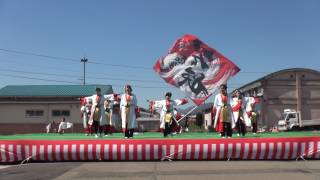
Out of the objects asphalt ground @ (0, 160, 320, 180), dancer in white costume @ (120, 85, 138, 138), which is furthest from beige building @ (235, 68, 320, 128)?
asphalt ground @ (0, 160, 320, 180)

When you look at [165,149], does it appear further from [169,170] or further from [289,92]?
[289,92]

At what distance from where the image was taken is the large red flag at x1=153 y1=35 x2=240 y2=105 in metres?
17.0

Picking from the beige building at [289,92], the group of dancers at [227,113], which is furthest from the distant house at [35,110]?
the group of dancers at [227,113]

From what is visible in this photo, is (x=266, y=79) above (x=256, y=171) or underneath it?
above

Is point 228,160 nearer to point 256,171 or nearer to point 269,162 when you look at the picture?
point 269,162

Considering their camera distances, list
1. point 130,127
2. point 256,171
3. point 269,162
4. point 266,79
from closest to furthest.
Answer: point 256,171 < point 269,162 < point 130,127 < point 266,79

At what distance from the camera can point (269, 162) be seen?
493 inches

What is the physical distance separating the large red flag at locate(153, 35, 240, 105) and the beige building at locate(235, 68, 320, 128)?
1430 inches

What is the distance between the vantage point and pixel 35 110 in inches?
1988

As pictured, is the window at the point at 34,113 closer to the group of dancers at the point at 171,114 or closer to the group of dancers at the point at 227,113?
the group of dancers at the point at 171,114

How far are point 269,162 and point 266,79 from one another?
43.3 metres

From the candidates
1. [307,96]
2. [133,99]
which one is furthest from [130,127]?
[307,96]

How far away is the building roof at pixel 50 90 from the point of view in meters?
51.7

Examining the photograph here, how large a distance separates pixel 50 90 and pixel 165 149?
42467mm
